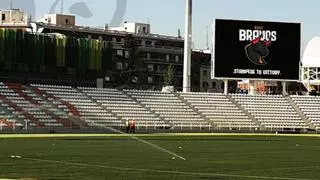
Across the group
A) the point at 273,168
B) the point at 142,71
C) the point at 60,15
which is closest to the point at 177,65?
the point at 142,71

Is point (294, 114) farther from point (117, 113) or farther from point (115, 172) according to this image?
point (115, 172)

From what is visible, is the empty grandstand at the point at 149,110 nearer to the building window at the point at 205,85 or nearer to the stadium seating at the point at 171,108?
the stadium seating at the point at 171,108

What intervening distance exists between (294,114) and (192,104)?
→ 10.9m

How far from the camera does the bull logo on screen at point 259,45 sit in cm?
7069

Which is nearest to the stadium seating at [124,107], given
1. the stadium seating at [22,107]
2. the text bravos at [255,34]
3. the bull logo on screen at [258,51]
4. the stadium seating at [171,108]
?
the stadium seating at [171,108]

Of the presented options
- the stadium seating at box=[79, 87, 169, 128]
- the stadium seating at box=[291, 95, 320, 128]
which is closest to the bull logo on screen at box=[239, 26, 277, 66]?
the stadium seating at box=[291, 95, 320, 128]

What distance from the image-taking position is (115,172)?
2066cm

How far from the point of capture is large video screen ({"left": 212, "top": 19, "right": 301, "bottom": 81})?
70062mm

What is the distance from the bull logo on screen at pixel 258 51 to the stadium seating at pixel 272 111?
216 inches

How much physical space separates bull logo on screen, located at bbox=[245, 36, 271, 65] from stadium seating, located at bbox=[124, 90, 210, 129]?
8134 mm

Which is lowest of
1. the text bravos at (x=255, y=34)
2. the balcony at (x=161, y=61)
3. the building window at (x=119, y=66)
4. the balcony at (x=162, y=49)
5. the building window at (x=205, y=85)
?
the building window at (x=205, y=85)

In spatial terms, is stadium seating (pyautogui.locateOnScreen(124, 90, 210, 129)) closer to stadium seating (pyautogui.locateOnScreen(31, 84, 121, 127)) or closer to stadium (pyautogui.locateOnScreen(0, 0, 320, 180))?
stadium (pyautogui.locateOnScreen(0, 0, 320, 180))

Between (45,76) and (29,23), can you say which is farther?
(29,23)

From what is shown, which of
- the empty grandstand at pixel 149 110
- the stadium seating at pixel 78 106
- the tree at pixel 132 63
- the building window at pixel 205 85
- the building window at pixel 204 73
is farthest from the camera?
the building window at pixel 204 73
